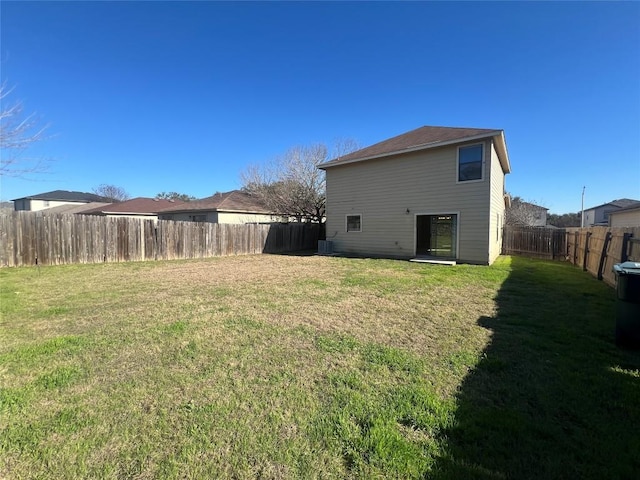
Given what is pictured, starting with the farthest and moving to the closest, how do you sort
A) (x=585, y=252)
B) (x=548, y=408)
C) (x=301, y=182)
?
1. (x=301, y=182)
2. (x=585, y=252)
3. (x=548, y=408)

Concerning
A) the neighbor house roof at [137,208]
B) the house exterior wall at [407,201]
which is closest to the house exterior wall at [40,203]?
the neighbor house roof at [137,208]

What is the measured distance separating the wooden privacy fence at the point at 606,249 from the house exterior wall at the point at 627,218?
14.5 meters

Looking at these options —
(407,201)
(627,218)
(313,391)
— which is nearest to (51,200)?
(407,201)

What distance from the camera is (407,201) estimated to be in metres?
13.1

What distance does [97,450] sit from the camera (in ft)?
6.04

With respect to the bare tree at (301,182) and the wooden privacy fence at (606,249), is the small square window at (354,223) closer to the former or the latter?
the bare tree at (301,182)

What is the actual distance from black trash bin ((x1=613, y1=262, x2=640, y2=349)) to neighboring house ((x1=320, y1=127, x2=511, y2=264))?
26.1 feet

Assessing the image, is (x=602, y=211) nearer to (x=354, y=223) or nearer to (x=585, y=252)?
(x=585, y=252)

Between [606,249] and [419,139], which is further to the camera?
[419,139]

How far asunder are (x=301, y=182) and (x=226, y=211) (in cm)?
655

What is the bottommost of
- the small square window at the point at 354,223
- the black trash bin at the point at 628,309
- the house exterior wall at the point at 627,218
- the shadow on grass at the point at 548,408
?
the shadow on grass at the point at 548,408

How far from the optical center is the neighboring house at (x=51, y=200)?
45.9 metres

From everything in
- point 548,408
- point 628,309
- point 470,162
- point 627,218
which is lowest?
point 548,408

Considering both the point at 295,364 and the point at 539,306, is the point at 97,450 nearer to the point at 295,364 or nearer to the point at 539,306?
the point at 295,364
